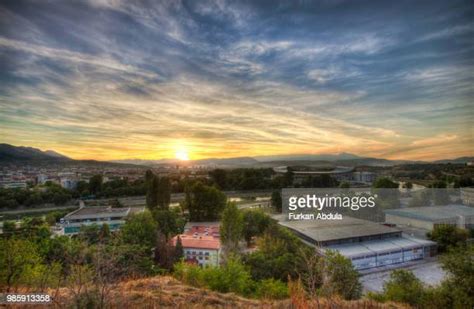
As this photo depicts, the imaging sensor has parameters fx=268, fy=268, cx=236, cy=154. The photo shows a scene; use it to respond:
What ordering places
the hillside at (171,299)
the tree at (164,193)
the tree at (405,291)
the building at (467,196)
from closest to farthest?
the hillside at (171,299), the tree at (405,291), the building at (467,196), the tree at (164,193)

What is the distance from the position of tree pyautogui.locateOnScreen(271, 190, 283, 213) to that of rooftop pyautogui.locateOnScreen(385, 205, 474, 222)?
2450 millimetres

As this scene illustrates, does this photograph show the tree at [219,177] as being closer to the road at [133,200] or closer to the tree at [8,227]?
the road at [133,200]

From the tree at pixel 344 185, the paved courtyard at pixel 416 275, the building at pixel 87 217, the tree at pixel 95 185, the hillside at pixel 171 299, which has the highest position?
the tree at pixel 344 185

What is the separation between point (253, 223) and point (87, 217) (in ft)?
14.7

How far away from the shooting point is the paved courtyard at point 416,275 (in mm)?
5508

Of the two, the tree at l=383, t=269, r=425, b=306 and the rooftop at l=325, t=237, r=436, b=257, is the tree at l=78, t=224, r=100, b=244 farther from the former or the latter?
the tree at l=383, t=269, r=425, b=306

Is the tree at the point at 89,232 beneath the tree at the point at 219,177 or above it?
beneath

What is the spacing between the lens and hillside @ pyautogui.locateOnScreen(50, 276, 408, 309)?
2.00 m

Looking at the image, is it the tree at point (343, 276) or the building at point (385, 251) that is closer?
the tree at point (343, 276)

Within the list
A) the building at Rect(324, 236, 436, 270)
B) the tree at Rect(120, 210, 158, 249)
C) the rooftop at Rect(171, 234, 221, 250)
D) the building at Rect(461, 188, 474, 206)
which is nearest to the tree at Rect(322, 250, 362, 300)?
the building at Rect(324, 236, 436, 270)

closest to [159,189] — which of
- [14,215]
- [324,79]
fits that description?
[14,215]

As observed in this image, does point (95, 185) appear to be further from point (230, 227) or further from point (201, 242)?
point (230, 227)

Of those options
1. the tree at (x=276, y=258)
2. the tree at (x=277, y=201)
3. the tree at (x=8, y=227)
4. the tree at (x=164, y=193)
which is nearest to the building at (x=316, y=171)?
the tree at (x=277, y=201)

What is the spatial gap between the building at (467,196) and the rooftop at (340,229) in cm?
172
